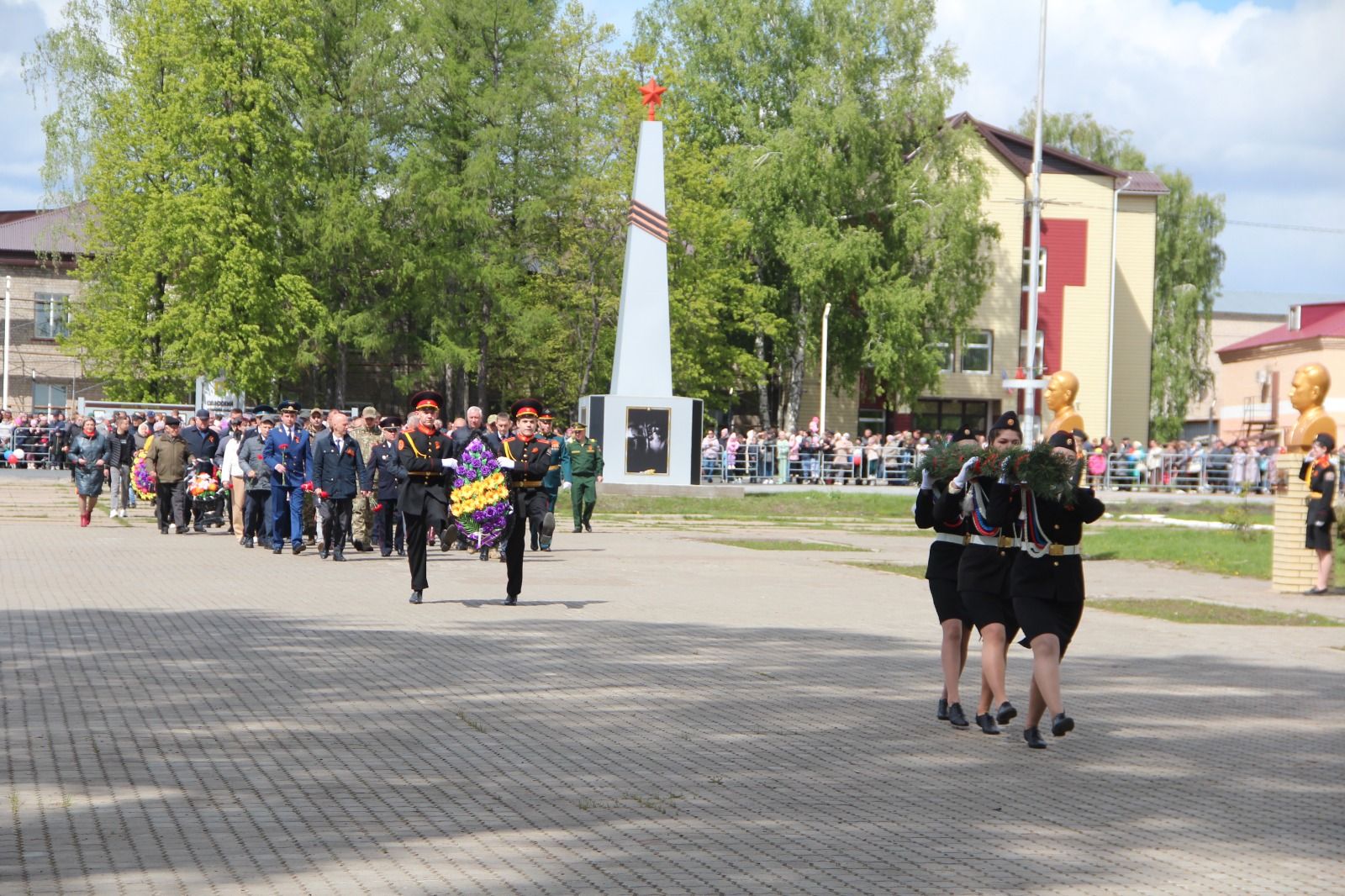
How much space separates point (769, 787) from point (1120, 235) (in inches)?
2459

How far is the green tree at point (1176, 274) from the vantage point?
68188mm

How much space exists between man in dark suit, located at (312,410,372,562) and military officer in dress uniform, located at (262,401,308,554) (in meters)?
1.04

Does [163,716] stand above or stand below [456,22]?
below

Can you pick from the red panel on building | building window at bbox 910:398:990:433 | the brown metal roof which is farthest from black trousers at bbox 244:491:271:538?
the red panel on building

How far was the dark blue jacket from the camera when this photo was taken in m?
21.2

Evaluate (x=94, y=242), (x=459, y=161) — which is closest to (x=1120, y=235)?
(x=459, y=161)

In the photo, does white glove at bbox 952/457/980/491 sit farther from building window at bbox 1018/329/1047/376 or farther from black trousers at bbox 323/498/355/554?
building window at bbox 1018/329/1047/376

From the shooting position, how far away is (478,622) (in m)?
14.1

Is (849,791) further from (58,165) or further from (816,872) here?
(58,165)

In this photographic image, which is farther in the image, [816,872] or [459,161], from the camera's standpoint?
[459,161]

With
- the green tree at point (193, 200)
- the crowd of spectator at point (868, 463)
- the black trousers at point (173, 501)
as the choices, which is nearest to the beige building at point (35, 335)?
the green tree at point (193, 200)

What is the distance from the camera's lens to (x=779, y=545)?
1026 inches

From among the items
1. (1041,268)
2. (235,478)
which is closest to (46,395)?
(1041,268)

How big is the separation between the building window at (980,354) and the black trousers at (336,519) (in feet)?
154
